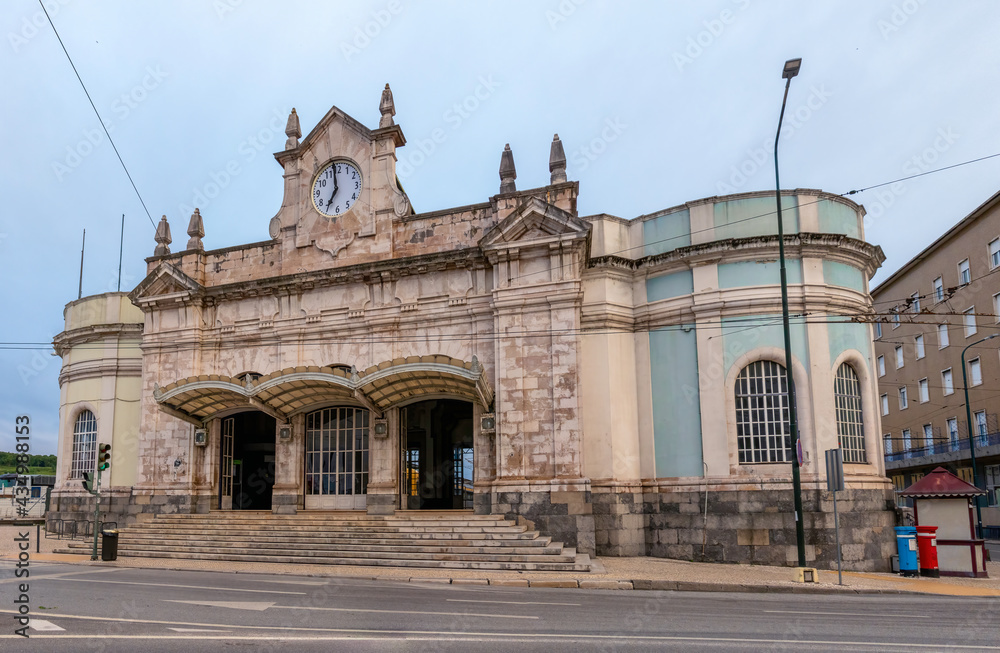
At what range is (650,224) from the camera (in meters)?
22.5

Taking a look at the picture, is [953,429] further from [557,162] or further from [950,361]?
[557,162]

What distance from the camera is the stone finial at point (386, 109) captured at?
80.6 feet

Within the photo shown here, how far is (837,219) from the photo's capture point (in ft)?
69.9

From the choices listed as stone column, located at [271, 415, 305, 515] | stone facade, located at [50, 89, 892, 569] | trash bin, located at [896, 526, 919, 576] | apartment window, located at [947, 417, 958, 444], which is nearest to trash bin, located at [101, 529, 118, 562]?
stone facade, located at [50, 89, 892, 569]

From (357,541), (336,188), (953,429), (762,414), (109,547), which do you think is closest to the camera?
(357,541)

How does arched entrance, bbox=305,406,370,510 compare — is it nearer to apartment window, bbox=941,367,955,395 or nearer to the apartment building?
the apartment building

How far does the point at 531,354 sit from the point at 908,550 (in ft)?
33.4

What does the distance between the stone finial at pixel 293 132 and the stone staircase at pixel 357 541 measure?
11953 millimetres

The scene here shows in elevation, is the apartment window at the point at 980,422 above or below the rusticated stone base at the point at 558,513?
above

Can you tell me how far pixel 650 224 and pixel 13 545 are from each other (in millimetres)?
22762

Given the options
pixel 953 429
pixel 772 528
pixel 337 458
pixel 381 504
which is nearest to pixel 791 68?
pixel 772 528

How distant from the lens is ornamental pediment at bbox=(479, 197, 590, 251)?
20.8m

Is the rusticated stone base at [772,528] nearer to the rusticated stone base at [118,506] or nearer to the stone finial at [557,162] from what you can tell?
the stone finial at [557,162]

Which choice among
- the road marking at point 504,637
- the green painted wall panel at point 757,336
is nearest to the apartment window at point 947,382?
the green painted wall panel at point 757,336
